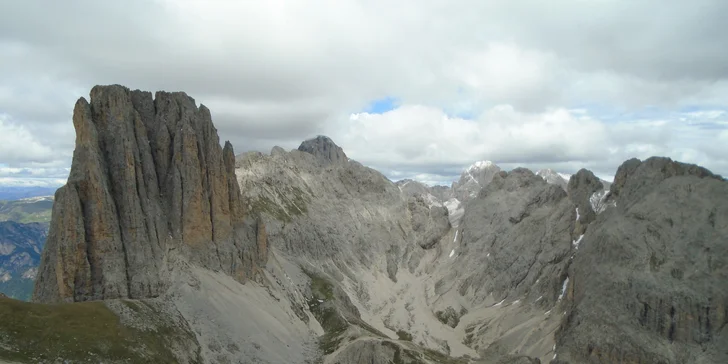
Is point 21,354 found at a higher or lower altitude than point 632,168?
lower

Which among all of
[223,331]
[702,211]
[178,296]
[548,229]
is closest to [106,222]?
[178,296]

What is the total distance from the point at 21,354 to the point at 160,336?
80.7ft

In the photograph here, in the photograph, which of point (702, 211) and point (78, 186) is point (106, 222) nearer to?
point (78, 186)

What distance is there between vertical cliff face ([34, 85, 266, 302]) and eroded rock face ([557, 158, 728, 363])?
96.5 metres

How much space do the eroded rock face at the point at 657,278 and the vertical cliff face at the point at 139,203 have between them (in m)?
96.5

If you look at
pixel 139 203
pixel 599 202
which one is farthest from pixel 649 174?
pixel 139 203

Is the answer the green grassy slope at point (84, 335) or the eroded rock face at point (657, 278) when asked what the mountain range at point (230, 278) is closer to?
the green grassy slope at point (84, 335)

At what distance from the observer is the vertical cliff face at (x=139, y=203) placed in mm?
89500

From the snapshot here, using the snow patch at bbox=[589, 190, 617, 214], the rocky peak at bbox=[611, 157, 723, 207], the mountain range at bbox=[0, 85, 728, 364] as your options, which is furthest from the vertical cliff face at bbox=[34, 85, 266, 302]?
the snow patch at bbox=[589, 190, 617, 214]

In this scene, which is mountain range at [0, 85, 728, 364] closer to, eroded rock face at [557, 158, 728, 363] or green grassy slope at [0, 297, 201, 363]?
green grassy slope at [0, 297, 201, 363]

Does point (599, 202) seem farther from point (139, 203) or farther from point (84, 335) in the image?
point (84, 335)

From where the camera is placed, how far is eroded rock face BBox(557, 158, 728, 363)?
109812 millimetres

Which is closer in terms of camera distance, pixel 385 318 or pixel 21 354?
pixel 21 354

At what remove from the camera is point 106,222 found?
93.3 m
